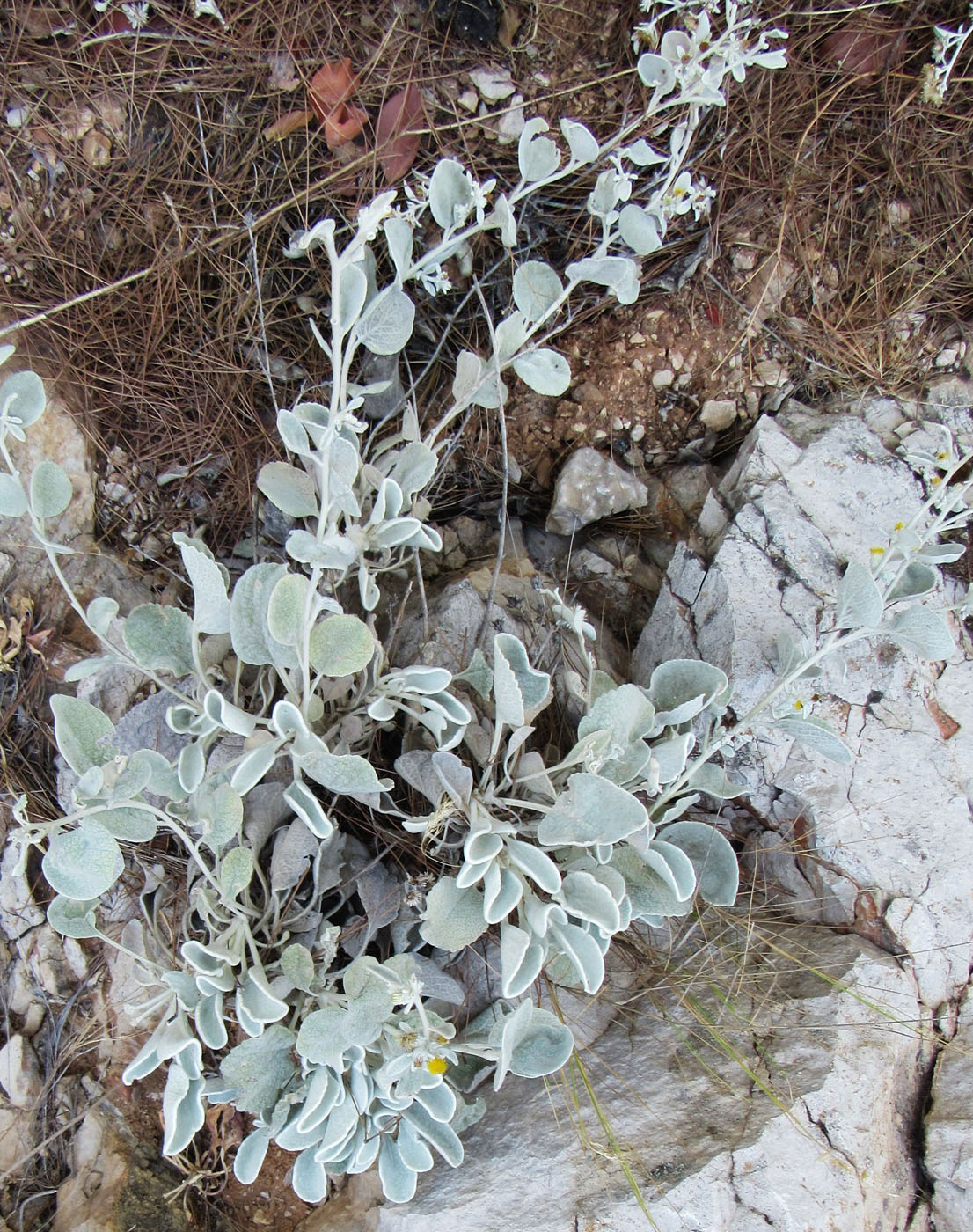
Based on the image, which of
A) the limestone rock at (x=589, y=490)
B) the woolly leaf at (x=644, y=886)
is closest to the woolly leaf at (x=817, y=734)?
the woolly leaf at (x=644, y=886)

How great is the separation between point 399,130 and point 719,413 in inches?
44.5

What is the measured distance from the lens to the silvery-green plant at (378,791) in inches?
60.5

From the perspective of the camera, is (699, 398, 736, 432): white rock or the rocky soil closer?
the rocky soil

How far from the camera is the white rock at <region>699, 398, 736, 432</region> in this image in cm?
241

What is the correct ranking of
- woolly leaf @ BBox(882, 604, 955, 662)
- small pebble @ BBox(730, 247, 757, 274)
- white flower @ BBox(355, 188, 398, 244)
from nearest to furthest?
white flower @ BBox(355, 188, 398, 244) → woolly leaf @ BBox(882, 604, 955, 662) → small pebble @ BBox(730, 247, 757, 274)

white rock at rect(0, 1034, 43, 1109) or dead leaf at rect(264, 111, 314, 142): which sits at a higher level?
dead leaf at rect(264, 111, 314, 142)

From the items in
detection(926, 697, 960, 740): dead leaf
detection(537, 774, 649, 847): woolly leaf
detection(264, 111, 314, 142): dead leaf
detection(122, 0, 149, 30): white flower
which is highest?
detection(122, 0, 149, 30): white flower

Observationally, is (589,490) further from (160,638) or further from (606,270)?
(160,638)

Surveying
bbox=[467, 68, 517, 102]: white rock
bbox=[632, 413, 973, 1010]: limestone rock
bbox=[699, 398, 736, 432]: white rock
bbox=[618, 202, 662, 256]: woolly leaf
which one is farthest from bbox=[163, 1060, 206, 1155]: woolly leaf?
bbox=[467, 68, 517, 102]: white rock

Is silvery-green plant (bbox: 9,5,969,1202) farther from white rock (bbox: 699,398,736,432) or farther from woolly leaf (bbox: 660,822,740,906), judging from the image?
white rock (bbox: 699,398,736,432)

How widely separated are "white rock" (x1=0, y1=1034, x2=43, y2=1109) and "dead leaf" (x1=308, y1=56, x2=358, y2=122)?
8.07ft

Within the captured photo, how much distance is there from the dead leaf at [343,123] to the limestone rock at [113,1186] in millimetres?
2472

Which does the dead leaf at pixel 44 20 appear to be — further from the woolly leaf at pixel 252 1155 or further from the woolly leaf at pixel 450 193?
the woolly leaf at pixel 252 1155

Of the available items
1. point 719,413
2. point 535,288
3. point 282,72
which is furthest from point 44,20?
point 719,413
